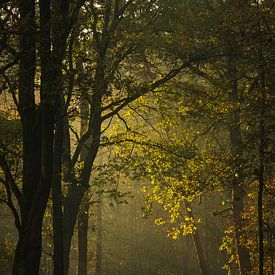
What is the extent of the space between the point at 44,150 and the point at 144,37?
650cm

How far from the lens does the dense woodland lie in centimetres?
918

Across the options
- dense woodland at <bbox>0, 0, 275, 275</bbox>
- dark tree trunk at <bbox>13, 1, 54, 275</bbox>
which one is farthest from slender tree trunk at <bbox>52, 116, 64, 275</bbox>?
dark tree trunk at <bbox>13, 1, 54, 275</bbox>

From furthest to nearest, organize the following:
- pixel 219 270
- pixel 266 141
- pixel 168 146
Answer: pixel 219 270
pixel 168 146
pixel 266 141

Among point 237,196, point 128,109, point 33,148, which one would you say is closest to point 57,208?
point 33,148

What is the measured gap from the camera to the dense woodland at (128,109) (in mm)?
9180

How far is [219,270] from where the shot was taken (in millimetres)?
37562

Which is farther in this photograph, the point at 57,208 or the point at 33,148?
the point at 57,208

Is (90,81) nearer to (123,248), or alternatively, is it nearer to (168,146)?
(168,146)

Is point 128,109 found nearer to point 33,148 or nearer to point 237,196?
point 237,196

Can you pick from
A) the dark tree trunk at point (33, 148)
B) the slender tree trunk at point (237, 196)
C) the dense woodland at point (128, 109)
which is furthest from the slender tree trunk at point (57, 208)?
the slender tree trunk at point (237, 196)

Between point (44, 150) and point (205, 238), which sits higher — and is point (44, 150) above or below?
below

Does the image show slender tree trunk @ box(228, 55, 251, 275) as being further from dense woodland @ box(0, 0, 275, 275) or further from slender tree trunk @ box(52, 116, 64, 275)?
slender tree trunk @ box(52, 116, 64, 275)

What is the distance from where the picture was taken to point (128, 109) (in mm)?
17734

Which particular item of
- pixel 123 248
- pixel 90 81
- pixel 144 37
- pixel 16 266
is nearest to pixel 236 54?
Result: pixel 144 37
